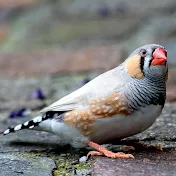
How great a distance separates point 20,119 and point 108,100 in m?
1.20

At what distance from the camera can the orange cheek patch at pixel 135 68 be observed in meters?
2.93

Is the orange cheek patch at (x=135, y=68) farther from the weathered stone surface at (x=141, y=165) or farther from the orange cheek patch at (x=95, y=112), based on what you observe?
the weathered stone surface at (x=141, y=165)

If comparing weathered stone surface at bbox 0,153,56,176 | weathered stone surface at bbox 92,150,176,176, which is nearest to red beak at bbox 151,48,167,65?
weathered stone surface at bbox 92,150,176,176

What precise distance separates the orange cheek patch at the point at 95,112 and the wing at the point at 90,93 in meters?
0.03

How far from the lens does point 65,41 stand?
21.7 ft

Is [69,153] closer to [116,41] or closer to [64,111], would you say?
[64,111]

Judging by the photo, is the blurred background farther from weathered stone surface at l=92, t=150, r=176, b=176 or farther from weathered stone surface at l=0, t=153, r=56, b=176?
weathered stone surface at l=92, t=150, r=176, b=176

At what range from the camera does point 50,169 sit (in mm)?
2807

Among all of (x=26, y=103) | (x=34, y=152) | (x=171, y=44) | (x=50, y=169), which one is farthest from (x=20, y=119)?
(x=171, y=44)

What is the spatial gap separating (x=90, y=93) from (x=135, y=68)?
10.3 inches

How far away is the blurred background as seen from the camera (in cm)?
473

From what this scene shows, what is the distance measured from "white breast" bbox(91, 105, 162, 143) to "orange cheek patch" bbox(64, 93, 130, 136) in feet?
0.10

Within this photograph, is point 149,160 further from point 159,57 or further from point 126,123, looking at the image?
point 159,57

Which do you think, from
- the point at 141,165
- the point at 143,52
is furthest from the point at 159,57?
the point at 141,165
